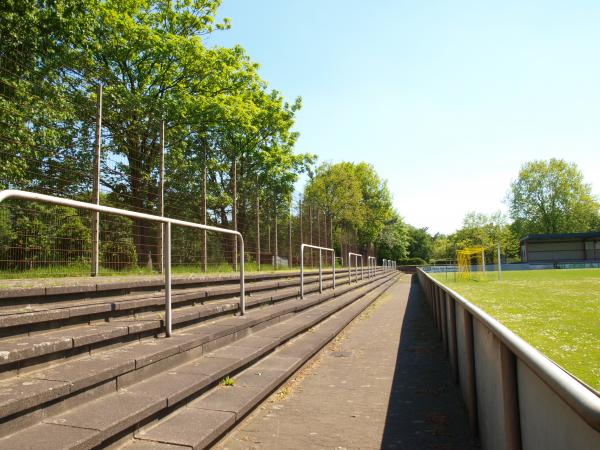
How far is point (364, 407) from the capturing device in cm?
369

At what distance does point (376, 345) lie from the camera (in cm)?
648

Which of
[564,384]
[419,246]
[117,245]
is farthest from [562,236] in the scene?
[564,384]

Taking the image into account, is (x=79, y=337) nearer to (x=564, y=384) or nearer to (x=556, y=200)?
(x=564, y=384)

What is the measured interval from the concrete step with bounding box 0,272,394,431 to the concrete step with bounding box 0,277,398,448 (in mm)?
24

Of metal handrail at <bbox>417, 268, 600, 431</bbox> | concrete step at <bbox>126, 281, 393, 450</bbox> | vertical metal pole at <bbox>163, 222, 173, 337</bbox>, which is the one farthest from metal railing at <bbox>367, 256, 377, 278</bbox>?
metal handrail at <bbox>417, 268, 600, 431</bbox>

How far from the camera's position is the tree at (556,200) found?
6181 centimetres

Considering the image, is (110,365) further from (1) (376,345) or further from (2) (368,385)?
(1) (376,345)

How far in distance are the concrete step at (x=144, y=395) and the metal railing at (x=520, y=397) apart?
203cm

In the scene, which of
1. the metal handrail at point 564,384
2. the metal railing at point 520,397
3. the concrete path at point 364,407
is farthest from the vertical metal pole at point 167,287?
the metal handrail at point 564,384

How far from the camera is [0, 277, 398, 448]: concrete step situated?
7.23ft

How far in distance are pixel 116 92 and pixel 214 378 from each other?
37.0 ft

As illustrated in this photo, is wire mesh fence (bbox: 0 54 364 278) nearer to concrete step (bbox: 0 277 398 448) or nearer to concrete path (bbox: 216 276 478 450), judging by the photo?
concrete step (bbox: 0 277 398 448)

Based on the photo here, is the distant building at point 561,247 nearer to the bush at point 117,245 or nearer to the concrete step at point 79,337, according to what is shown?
the bush at point 117,245

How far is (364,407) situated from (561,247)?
6130 cm
